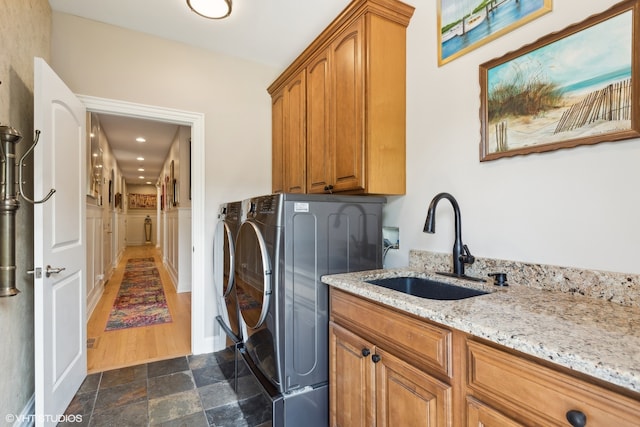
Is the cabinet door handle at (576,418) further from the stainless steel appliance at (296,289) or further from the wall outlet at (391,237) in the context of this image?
the wall outlet at (391,237)

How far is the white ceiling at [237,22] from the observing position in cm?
204

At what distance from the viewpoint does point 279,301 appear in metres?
1.43

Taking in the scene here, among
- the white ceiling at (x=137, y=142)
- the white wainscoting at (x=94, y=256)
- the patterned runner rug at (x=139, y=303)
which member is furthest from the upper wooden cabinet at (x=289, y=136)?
the white wainscoting at (x=94, y=256)

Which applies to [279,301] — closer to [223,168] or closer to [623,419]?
[623,419]

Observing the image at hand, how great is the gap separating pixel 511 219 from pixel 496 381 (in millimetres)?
792

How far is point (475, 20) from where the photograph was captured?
1474 mm

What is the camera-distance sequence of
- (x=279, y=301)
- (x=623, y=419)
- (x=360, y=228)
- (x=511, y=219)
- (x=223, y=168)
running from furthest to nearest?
(x=223, y=168)
(x=360, y=228)
(x=279, y=301)
(x=511, y=219)
(x=623, y=419)

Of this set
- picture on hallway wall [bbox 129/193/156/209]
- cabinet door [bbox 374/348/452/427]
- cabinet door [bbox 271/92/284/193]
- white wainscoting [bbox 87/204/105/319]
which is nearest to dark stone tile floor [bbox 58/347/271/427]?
cabinet door [bbox 374/348/452/427]

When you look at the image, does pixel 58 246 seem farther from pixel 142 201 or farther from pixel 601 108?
pixel 142 201

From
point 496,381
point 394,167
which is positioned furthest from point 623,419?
point 394,167

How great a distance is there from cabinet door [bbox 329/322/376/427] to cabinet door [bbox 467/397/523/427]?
0.41 meters

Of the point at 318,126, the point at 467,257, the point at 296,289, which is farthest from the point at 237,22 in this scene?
the point at 467,257

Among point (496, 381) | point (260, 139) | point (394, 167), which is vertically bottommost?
point (496, 381)

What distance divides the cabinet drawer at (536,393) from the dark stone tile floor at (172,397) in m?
1.06
